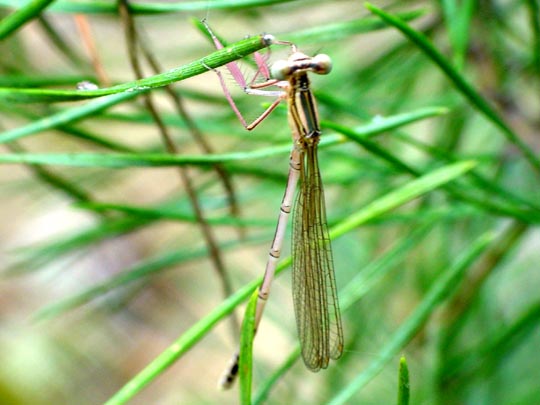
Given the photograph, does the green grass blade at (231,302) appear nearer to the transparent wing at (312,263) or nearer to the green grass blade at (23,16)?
the transparent wing at (312,263)

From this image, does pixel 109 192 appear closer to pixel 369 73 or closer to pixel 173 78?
pixel 369 73

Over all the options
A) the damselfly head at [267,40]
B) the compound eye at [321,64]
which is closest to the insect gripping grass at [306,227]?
the compound eye at [321,64]

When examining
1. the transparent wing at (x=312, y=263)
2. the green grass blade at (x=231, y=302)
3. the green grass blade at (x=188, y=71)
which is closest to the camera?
the green grass blade at (x=188, y=71)

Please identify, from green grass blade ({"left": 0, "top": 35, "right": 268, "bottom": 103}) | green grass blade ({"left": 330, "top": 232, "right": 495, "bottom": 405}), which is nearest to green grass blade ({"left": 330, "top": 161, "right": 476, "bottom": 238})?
green grass blade ({"left": 330, "top": 232, "right": 495, "bottom": 405})

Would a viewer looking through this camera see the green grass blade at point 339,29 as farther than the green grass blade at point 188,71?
Yes

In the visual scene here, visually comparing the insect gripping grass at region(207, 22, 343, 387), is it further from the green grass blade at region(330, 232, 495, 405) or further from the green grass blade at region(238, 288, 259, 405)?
the green grass blade at region(238, 288, 259, 405)

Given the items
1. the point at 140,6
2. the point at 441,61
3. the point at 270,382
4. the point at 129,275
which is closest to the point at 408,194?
the point at 441,61
